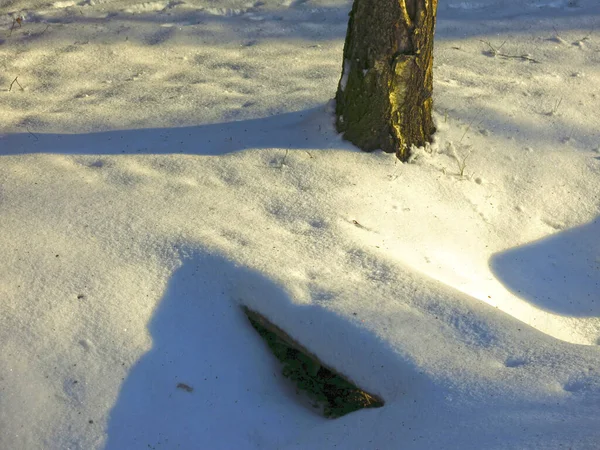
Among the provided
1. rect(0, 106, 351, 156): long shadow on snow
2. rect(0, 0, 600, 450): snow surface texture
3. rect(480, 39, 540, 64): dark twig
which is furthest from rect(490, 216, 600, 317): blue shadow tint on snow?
rect(480, 39, 540, 64): dark twig

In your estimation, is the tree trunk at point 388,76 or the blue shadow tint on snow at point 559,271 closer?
the blue shadow tint on snow at point 559,271

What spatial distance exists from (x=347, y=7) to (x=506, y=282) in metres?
3.59

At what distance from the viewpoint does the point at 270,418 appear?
2.76 m

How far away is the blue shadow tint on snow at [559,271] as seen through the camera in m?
3.62

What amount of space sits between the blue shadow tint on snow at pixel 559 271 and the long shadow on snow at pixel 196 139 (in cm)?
119

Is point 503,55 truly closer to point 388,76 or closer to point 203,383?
point 388,76

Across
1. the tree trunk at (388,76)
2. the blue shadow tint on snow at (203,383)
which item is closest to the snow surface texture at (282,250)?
the blue shadow tint on snow at (203,383)

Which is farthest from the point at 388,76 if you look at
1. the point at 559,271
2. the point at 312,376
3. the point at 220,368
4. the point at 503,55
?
the point at 503,55

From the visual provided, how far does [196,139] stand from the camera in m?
4.18

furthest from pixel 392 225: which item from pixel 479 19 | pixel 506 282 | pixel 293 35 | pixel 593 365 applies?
pixel 479 19

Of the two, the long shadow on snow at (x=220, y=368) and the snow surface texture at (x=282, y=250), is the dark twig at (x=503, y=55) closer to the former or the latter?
the snow surface texture at (x=282, y=250)

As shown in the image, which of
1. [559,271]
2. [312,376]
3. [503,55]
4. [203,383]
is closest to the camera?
[203,383]

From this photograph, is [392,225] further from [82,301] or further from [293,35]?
[293,35]

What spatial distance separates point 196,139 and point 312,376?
1831mm
